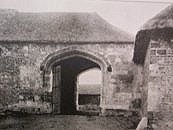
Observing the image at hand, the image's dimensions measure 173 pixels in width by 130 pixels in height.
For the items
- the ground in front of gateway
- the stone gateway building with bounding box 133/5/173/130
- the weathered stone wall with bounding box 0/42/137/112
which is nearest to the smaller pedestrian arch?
the weathered stone wall with bounding box 0/42/137/112

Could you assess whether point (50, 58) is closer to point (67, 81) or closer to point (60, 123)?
point (67, 81)

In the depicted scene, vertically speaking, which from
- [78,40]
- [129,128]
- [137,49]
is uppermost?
[78,40]

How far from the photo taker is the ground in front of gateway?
7902 millimetres

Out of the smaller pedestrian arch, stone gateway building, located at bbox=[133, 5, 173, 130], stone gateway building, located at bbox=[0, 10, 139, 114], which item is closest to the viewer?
stone gateway building, located at bbox=[133, 5, 173, 130]

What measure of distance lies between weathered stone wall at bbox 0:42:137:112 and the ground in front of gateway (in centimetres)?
243

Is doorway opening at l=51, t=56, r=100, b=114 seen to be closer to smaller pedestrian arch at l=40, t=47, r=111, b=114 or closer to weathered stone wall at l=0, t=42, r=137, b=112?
smaller pedestrian arch at l=40, t=47, r=111, b=114

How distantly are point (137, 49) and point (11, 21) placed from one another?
5.99 metres

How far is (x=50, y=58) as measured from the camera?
11.9 meters

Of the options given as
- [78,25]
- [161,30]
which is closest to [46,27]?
[78,25]

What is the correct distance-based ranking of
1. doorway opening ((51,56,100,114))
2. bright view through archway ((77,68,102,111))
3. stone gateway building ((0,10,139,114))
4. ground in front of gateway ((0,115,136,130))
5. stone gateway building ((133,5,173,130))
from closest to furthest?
stone gateway building ((133,5,173,130))
ground in front of gateway ((0,115,136,130))
stone gateway building ((0,10,139,114))
doorway opening ((51,56,100,114))
bright view through archway ((77,68,102,111))

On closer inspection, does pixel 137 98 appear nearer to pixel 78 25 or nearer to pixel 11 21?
pixel 78 25

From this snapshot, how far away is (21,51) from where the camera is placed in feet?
38.9

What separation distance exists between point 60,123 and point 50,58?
3.96m

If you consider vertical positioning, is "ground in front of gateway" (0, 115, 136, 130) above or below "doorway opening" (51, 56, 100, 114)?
below
